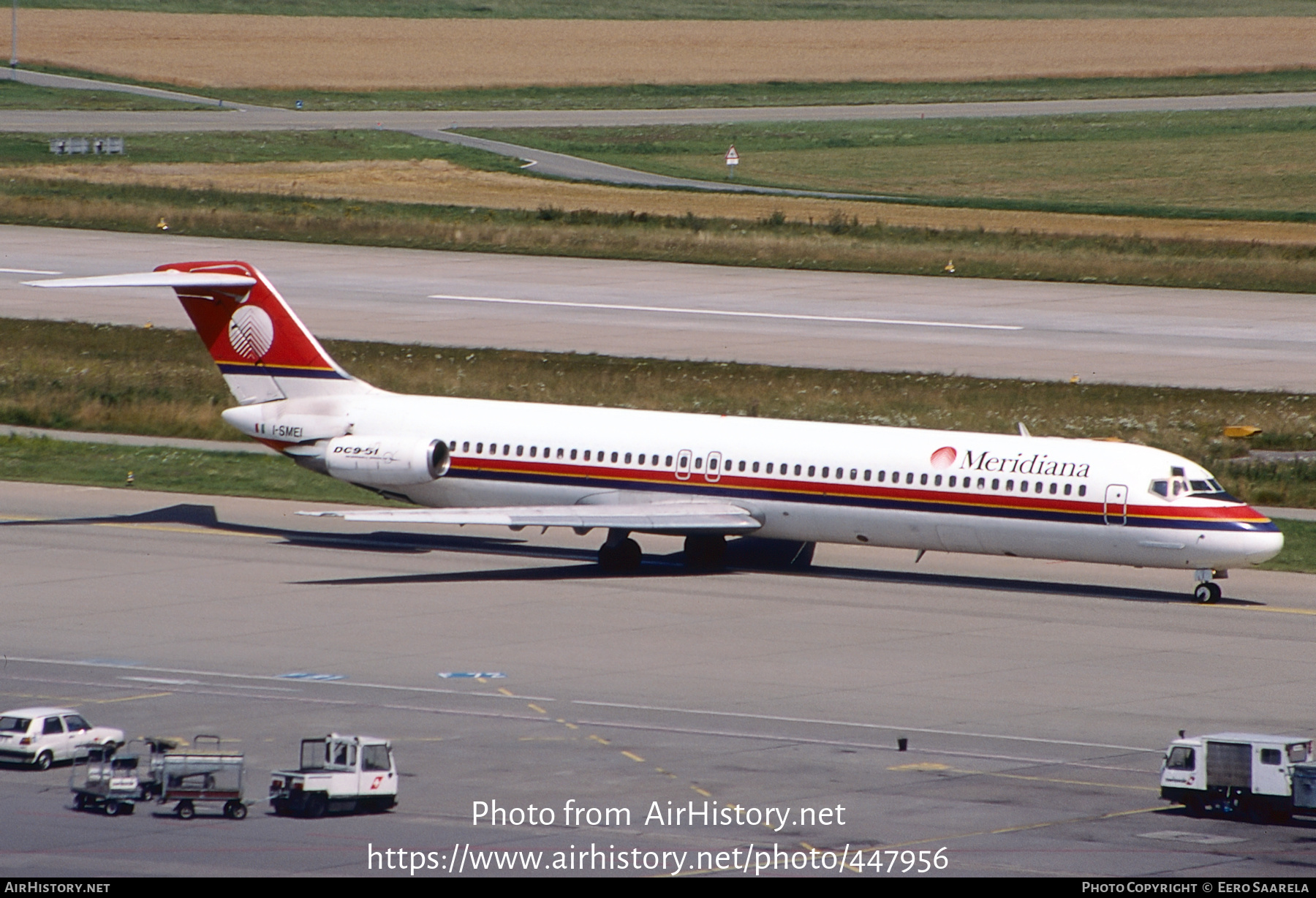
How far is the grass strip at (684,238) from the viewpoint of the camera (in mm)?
78812

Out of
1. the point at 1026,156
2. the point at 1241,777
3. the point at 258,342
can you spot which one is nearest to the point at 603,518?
the point at 258,342

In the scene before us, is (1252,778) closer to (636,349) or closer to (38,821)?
(38,821)

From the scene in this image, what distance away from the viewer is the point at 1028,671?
32.5 m

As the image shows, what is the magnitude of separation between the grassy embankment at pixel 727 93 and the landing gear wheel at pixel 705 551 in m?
103

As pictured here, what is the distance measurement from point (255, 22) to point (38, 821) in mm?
154935

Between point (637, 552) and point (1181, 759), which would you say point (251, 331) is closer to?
point (637, 552)

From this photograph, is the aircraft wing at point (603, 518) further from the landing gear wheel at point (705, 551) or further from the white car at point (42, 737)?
the white car at point (42, 737)

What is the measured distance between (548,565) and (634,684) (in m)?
11.2

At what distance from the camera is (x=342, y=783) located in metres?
23.3

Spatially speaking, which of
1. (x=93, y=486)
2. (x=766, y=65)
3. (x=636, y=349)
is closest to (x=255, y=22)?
(x=766, y=65)

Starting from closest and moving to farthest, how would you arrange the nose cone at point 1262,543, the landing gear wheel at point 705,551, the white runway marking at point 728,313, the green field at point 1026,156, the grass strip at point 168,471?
the nose cone at point 1262,543 → the landing gear wheel at point 705,551 → the grass strip at point 168,471 → the white runway marking at point 728,313 → the green field at point 1026,156

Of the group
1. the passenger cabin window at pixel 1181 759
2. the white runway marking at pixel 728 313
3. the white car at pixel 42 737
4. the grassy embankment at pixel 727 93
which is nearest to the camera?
the passenger cabin window at pixel 1181 759

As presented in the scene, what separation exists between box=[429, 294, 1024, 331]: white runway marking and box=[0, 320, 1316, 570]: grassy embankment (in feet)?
30.3

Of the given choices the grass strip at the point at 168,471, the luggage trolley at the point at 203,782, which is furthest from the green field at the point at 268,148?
the luggage trolley at the point at 203,782
